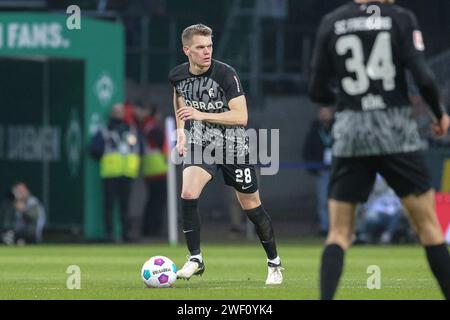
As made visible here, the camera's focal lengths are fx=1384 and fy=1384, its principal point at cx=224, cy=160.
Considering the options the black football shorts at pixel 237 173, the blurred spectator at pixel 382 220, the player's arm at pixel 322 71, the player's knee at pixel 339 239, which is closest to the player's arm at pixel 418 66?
the player's arm at pixel 322 71

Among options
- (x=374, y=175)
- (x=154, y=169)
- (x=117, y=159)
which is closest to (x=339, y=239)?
(x=374, y=175)

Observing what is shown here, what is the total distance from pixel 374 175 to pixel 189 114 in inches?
131

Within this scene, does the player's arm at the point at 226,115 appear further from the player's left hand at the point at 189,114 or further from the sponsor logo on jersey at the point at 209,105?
the sponsor logo on jersey at the point at 209,105

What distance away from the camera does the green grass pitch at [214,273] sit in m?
11.8

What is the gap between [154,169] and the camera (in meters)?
25.2

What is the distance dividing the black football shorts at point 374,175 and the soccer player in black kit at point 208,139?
348 centimetres

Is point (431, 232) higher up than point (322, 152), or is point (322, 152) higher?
point (322, 152)

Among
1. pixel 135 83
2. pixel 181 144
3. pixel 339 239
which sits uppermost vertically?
pixel 135 83

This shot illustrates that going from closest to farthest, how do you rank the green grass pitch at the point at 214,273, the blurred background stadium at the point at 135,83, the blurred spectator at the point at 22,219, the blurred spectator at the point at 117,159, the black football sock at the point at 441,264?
1. the black football sock at the point at 441,264
2. the green grass pitch at the point at 214,273
3. the blurred spectator at the point at 22,219
4. the blurred spectator at the point at 117,159
5. the blurred background stadium at the point at 135,83

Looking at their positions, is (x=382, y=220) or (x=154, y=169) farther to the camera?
(x=154, y=169)

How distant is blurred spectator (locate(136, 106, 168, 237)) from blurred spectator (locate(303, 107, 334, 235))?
106 inches

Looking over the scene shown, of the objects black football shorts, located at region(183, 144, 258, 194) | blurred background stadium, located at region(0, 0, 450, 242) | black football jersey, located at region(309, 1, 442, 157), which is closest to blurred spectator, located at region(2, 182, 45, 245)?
blurred background stadium, located at region(0, 0, 450, 242)

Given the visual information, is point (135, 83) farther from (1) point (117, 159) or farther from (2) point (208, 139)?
(2) point (208, 139)
